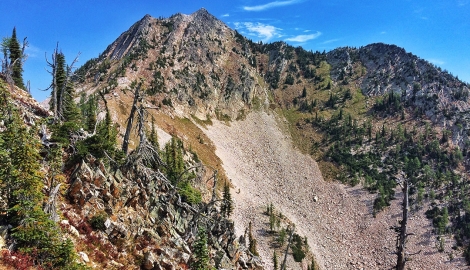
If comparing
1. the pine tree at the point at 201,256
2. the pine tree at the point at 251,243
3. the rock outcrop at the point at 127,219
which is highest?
the rock outcrop at the point at 127,219

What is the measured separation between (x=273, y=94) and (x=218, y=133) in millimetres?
59703

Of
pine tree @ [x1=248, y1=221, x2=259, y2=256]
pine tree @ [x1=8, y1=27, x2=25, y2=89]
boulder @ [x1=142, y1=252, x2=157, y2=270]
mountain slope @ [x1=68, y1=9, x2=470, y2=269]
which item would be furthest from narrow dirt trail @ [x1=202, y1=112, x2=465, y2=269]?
pine tree @ [x1=8, y1=27, x2=25, y2=89]

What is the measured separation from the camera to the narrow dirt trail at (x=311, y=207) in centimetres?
7044

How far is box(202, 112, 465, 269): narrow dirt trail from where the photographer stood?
70.4 metres

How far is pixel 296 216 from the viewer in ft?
266

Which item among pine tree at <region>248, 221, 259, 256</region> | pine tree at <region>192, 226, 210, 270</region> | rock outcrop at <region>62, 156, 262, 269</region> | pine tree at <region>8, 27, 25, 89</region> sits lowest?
pine tree at <region>248, 221, 259, 256</region>

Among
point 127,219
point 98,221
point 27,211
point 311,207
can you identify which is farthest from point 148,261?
point 311,207

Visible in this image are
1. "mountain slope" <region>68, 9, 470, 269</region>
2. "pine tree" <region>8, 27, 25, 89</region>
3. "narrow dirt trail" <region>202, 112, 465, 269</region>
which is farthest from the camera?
"mountain slope" <region>68, 9, 470, 269</region>

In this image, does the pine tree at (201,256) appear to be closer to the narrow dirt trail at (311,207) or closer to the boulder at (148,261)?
the boulder at (148,261)

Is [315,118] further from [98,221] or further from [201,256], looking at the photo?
[98,221]

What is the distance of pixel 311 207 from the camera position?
3386 inches

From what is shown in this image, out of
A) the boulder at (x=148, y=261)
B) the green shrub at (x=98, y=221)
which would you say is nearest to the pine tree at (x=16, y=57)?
the green shrub at (x=98, y=221)

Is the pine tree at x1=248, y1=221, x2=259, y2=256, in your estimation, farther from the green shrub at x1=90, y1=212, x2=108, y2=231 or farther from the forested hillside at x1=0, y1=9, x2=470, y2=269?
the green shrub at x1=90, y1=212, x2=108, y2=231

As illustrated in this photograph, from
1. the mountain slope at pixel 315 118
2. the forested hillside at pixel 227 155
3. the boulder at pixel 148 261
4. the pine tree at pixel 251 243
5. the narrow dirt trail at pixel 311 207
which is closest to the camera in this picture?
the forested hillside at pixel 227 155
